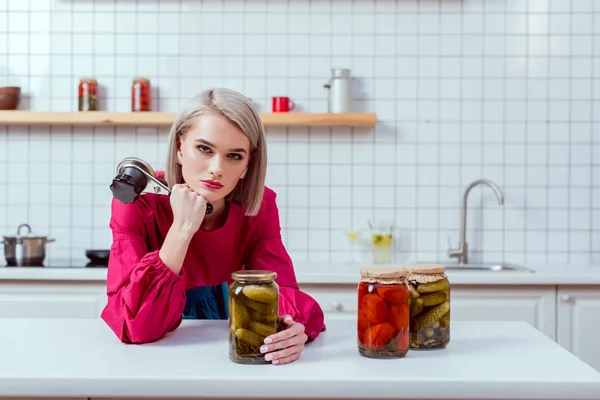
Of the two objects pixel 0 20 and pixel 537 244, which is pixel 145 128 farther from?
pixel 537 244

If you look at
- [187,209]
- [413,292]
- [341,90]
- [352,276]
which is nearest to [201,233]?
[187,209]

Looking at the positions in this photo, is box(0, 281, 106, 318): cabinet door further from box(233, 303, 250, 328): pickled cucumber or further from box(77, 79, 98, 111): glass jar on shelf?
box(233, 303, 250, 328): pickled cucumber

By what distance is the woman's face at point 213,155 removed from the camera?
4.94 feet

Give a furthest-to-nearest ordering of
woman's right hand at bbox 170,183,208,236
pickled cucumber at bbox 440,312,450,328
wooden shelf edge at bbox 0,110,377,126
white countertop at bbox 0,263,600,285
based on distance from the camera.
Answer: wooden shelf edge at bbox 0,110,377,126
white countertop at bbox 0,263,600,285
woman's right hand at bbox 170,183,208,236
pickled cucumber at bbox 440,312,450,328

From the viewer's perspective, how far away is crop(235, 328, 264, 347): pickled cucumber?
1272mm

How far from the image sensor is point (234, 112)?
152cm

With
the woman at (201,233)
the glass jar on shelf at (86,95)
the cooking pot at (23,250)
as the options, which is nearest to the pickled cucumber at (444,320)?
the woman at (201,233)

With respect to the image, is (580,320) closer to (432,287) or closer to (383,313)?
(432,287)

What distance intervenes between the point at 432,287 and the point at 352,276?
4.67ft

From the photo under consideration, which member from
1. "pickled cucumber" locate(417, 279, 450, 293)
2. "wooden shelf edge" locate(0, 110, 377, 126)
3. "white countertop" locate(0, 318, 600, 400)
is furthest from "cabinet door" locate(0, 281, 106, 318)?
"pickled cucumber" locate(417, 279, 450, 293)

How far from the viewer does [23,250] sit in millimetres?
2979

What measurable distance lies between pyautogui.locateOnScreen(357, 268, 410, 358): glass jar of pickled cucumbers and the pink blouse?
22 centimetres

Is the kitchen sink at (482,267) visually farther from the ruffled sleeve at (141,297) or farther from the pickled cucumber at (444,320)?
the ruffled sleeve at (141,297)

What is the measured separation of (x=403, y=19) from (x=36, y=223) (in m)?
1.99
